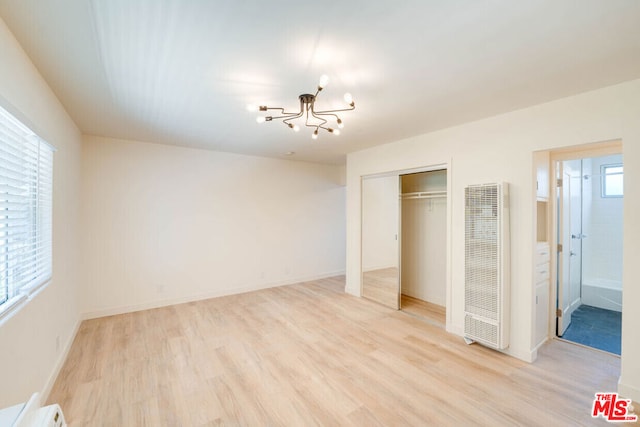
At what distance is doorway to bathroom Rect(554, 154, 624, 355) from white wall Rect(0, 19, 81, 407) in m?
4.94

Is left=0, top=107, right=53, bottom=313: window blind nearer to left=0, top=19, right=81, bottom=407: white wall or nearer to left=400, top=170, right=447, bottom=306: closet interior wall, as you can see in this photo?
left=0, top=19, right=81, bottom=407: white wall

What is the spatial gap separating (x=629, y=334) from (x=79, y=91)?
16.7 ft

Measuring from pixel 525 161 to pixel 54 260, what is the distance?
15.7ft

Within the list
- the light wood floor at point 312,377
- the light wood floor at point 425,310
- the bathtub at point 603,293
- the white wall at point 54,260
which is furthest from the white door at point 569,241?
the white wall at point 54,260

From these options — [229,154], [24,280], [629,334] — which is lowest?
[629,334]

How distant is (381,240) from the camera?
14.9 feet

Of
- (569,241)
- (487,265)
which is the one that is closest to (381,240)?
(487,265)

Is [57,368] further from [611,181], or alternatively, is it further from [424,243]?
[611,181]

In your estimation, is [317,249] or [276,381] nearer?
[276,381]

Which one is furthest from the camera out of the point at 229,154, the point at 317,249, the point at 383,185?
the point at 317,249

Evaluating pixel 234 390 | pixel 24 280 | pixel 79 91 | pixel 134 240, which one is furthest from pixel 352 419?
pixel 134 240

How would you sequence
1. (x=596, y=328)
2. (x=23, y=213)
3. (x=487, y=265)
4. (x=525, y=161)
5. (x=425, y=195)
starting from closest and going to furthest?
(x=23, y=213)
(x=525, y=161)
(x=487, y=265)
(x=596, y=328)
(x=425, y=195)

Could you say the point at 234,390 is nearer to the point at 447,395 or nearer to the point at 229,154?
the point at 447,395

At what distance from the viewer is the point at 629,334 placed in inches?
83.6
